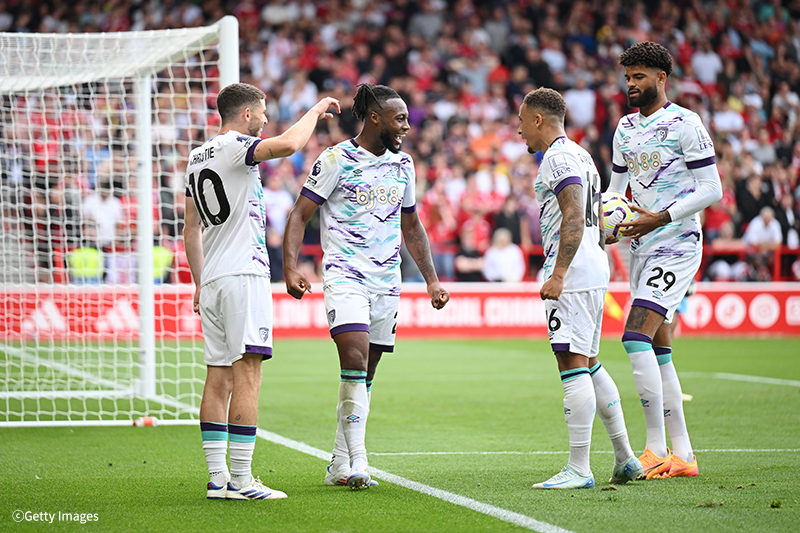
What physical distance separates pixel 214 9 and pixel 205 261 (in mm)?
18165

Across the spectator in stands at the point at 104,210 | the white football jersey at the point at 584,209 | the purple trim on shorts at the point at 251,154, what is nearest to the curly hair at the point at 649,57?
the white football jersey at the point at 584,209

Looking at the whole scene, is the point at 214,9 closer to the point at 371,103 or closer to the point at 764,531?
the point at 371,103

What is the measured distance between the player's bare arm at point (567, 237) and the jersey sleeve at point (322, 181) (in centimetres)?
129

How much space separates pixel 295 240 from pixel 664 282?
7.18 ft

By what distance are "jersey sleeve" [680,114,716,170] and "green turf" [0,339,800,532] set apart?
6.06ft

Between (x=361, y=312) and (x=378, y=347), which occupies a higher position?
(x=361, y=312)

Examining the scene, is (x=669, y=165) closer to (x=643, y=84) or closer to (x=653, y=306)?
(x=643, y=84)

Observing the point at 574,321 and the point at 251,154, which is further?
the point at 574,321

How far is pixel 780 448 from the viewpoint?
22.6ft

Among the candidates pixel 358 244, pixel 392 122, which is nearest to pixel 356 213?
pixel 358 244

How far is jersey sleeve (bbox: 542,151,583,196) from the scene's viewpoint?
5.32 meters

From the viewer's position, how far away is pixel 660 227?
5.90 meters

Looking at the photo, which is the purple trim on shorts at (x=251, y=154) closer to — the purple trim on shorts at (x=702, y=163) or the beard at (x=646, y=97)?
the beard at (x=646, y=97)

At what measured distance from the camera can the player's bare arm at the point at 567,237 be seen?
527 centimetres
